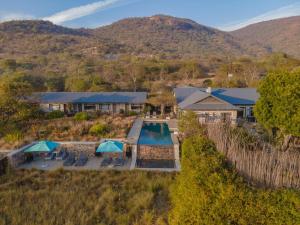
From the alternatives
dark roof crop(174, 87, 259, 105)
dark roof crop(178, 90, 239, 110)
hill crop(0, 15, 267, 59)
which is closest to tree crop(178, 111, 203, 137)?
dark roof crop(178, 90, 239, 110)

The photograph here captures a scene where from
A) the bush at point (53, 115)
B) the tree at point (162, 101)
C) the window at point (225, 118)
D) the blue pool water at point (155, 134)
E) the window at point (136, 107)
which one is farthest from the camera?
the window at point (136, 107)

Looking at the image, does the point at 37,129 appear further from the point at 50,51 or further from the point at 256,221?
the point at 50,51

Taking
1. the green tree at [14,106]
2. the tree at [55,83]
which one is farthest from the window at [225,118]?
the tree at [55,83]

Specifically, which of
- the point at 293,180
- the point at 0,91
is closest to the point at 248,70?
the point at 0,91

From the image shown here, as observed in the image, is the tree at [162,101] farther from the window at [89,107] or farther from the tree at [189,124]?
the tree at [189,124]

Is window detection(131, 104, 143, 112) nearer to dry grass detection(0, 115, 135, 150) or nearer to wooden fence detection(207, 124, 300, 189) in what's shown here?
dry grass detection(0, 115, 135, 150)

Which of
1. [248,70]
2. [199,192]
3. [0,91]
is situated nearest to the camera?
[199,192]

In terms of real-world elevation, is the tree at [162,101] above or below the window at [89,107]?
above

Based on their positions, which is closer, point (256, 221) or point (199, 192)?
point (256, 221)
